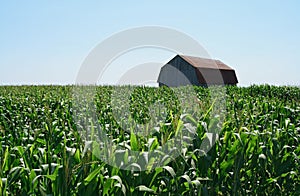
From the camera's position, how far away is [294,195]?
448 cm

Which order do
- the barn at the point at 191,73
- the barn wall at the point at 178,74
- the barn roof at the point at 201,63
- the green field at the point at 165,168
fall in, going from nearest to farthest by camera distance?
the green field at the point at 165,168
the barn at the point at 191,73
the barn wall at the point at 178,74
the barn roof at the point at 201,63

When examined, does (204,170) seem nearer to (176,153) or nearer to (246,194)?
(176,153)

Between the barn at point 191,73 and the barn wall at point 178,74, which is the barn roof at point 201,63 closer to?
the barn at point 191,73

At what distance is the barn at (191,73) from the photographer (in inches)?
1789

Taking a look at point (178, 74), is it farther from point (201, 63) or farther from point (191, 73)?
point (201, 63)

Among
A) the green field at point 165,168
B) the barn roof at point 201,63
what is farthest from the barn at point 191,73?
the green field at point 165,168

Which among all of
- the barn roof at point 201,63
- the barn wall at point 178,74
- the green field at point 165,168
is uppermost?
the barn roof at point 201,63

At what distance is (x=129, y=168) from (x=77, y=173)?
15.7 inches

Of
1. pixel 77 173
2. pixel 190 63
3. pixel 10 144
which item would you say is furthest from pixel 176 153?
pixel 190 63

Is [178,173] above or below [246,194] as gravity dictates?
above

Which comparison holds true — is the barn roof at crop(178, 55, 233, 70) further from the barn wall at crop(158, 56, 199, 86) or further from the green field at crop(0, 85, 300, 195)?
the green field at crop(0, 85, 300, 195)

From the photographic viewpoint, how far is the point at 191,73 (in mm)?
47031

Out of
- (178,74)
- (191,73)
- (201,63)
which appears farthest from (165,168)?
(201,63)

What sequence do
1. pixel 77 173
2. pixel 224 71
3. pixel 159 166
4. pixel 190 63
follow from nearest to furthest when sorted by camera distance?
pixel 77 173 → pixel 159 166 → pixel 190 63 → pixel 224 71
